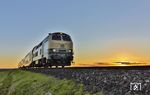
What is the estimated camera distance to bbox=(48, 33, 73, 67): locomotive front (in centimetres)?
3412

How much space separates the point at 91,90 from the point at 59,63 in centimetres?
2397

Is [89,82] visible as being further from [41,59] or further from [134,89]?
[41,59]

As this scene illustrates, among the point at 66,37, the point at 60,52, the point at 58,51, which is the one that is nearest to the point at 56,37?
the point at 66,37

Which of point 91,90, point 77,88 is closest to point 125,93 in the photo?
point 91,90

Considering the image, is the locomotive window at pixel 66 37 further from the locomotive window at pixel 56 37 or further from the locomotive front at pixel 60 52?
the locomotive window at pixel 56 37

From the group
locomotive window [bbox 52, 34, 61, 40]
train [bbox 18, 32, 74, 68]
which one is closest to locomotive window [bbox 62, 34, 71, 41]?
train [bbox 18, 32, 74, 68]

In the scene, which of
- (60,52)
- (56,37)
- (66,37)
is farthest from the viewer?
(66,37)

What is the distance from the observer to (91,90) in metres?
10.8

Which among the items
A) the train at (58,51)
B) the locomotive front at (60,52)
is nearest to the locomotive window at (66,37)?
the train at (58,51)

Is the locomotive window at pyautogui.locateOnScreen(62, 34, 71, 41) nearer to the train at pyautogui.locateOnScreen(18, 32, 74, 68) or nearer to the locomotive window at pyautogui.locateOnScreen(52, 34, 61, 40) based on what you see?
the train at pyautogui.locateOnScreen(18, 32, 74, 68)

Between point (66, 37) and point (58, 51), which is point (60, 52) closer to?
point (58, 51)

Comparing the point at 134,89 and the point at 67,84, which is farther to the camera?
the point at 67,84

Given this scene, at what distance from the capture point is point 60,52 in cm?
3431

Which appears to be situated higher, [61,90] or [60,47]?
[60,47]
